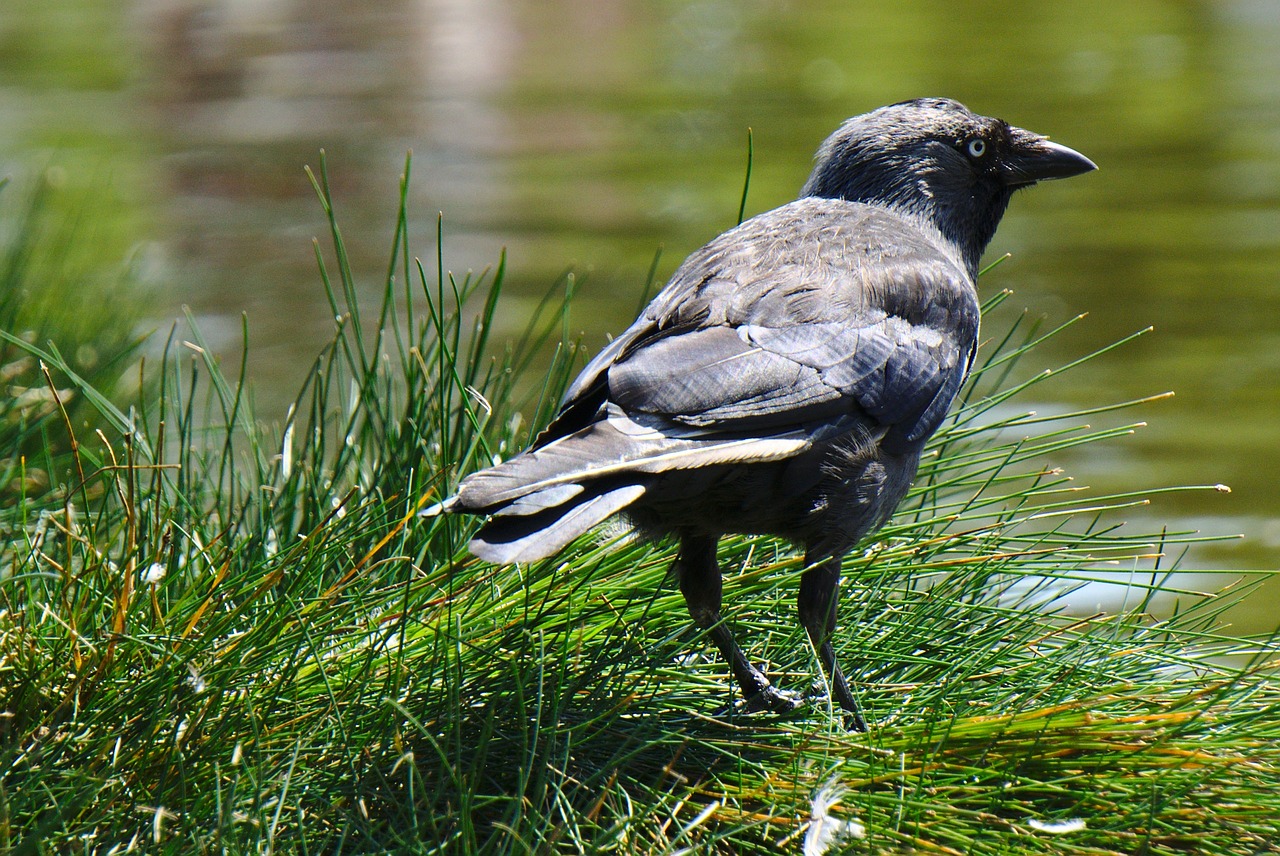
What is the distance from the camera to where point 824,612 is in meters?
2.58

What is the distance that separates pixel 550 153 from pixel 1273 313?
20.0 ft

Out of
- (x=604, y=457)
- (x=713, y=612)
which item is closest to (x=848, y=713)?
(x=713, y=612)

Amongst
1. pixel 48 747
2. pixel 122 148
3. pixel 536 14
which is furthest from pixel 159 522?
pixel 536 14

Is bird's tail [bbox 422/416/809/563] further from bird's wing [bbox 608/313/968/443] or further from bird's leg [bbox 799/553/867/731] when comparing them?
bird's leg [bbox 799/553/867/731]

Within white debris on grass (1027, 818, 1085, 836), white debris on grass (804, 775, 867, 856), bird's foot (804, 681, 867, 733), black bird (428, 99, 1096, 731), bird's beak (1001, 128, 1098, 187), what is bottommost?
bird's foot (804, 681, 867, 733)

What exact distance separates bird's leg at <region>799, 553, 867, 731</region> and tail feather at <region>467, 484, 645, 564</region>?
0.48 meters

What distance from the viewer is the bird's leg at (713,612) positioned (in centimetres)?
253

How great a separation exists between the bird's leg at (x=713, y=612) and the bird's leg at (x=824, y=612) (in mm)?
86

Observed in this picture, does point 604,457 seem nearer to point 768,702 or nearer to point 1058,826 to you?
point 768,702

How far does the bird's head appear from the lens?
10.8ft

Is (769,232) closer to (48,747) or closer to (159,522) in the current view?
(159,522)

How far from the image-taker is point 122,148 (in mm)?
12516

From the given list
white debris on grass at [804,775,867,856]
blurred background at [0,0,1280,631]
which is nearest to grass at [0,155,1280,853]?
white debris on grass at [804,775,867,856]

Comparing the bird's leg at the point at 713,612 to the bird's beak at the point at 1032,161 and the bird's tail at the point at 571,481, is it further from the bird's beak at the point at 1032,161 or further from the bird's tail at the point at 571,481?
the bird's beak at the point at 1032,161
